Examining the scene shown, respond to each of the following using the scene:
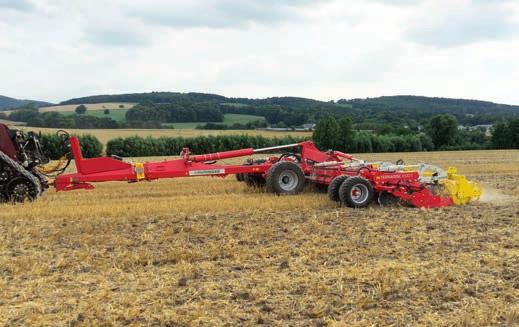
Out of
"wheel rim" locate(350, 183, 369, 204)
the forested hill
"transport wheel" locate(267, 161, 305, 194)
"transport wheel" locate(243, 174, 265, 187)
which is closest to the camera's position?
"wheel rim" locate(350, 183, 369, 204)

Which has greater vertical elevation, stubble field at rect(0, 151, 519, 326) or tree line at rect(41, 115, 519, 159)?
stubble field at rect(0, 151, 519, 326)

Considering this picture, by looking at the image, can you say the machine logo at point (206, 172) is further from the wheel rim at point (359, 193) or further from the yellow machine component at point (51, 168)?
the wheel rim at point (359, 193)

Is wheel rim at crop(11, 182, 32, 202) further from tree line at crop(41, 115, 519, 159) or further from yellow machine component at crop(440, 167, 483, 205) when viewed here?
tree line at crop(41, 115, 519, 159)

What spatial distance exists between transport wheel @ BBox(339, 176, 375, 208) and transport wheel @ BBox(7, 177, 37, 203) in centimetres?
644

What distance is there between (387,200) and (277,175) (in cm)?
264

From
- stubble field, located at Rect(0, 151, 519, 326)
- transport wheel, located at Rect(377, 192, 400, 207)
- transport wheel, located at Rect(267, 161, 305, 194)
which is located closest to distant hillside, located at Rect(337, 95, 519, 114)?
transport wheel, located at Rect(267, 161, 305, 194)

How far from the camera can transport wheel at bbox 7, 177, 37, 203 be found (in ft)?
36.8

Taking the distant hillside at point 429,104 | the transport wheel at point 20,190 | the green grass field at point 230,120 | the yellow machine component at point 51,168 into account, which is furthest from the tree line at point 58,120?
the distant hillside at point 429,104

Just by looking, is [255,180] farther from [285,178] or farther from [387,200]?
[387,200]

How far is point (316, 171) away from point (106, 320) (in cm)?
853

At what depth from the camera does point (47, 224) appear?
9039 millimetres

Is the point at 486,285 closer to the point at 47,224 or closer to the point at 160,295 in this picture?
the point at 160,295

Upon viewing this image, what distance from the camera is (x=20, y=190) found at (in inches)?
444

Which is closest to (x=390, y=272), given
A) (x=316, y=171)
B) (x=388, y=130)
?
(x=316, y=171)
